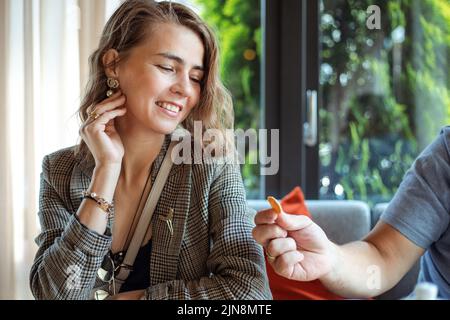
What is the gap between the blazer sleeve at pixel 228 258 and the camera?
72 centimetres

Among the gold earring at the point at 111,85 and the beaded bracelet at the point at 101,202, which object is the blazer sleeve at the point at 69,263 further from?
the gold earring at the point at 111,85

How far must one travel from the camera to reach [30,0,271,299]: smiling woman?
0.75 metres

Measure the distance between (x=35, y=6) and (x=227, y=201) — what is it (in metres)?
0.39

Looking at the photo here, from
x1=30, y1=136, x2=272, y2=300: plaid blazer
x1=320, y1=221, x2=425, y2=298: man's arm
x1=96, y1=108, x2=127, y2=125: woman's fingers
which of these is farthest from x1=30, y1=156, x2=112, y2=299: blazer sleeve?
x1=320, y1=221, x2=425, y2=298: man's arm

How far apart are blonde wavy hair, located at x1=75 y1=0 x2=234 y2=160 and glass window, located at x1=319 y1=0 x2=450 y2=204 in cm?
97

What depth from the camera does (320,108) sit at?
176 centimetres

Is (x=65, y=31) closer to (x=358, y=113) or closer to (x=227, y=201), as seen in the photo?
(x=227, y=201)

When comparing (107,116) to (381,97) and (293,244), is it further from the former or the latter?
(381,97)

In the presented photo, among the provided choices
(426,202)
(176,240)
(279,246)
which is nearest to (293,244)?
(279,246)

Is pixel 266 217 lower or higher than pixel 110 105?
lower

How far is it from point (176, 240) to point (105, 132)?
18 cm

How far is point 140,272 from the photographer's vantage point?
789mm
